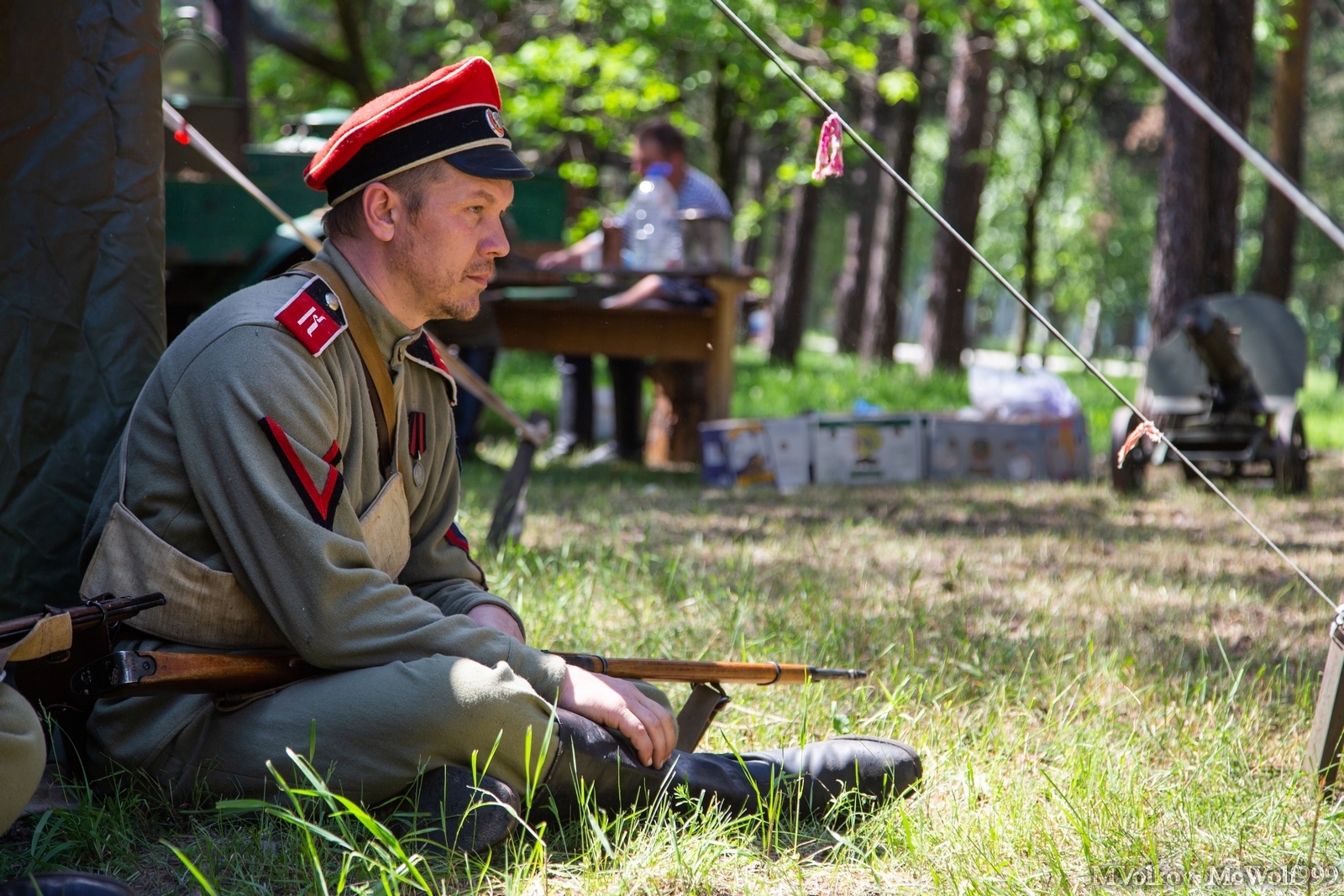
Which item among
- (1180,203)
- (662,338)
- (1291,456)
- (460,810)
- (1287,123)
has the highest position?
(1287,123)

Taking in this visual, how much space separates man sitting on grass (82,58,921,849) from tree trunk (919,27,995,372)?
11968 millimetres

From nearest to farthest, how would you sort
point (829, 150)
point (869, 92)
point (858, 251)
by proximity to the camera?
point (829, 150)
point (869, 92)
point (858, 251)

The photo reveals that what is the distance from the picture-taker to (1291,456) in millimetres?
7125

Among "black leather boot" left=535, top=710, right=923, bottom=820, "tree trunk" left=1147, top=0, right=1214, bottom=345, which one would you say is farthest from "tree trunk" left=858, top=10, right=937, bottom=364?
"black leather boot" left=535, top=710, right=923, bottom=820

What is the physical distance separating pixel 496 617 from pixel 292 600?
0.62 metres

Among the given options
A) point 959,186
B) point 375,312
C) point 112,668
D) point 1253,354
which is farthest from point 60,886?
point 959,186

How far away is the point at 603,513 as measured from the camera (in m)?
5.96

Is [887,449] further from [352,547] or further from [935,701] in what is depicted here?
[352,547]

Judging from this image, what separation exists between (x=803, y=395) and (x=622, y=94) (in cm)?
346

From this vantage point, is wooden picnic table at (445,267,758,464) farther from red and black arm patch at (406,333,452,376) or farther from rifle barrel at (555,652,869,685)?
rifle barrel at (555,652,869,685)

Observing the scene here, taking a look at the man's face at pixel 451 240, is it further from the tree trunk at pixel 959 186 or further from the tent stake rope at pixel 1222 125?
the tree trunk at pixel 959 186

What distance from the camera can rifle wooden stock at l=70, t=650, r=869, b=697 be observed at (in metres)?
2.12

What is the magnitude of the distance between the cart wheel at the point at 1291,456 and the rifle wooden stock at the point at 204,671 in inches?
221

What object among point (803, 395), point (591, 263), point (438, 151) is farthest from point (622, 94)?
point (438, 151)
